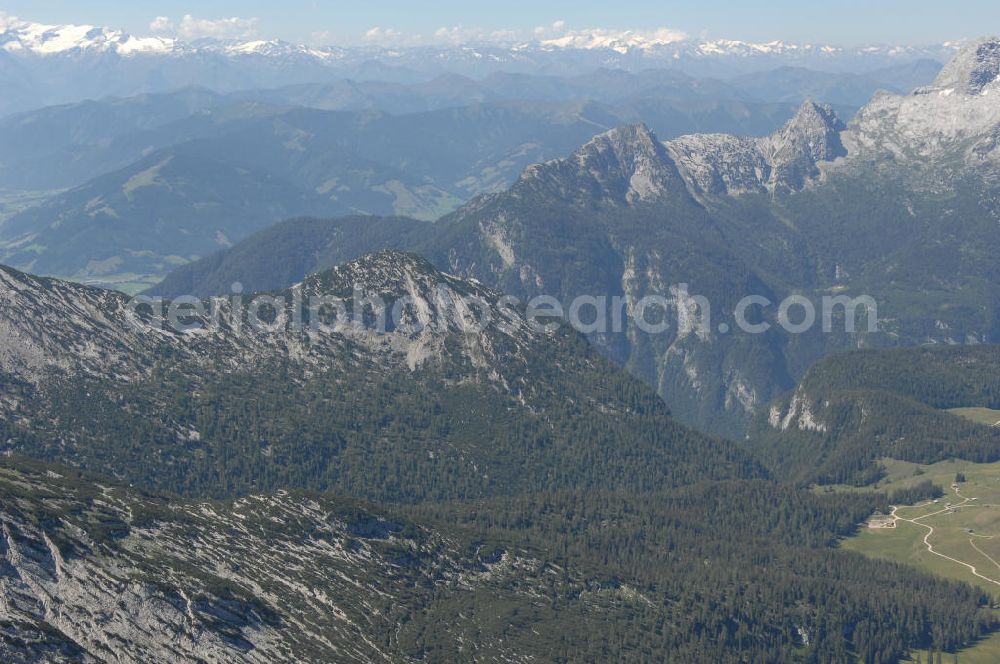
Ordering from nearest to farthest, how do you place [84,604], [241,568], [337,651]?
1. [84,604]
2. [337,651]
3. [241,568]

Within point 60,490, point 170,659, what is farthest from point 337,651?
point 60,490

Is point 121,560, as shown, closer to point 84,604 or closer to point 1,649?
point 84,604

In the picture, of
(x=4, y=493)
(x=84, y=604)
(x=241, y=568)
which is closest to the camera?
(x=84, y=604)

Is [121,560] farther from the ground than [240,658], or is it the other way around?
[121,560]

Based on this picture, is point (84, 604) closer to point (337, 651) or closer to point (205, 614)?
point (205, 614)

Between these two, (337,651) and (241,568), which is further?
(241,568)

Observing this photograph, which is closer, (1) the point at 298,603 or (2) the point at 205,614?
(2) the point at 205,614

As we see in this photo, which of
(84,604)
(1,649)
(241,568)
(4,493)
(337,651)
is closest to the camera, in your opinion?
(1,649)

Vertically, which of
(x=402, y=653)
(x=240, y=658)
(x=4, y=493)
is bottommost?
(x=402, y=653)

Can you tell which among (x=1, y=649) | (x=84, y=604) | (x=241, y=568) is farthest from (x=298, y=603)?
(x=1, y=649)
